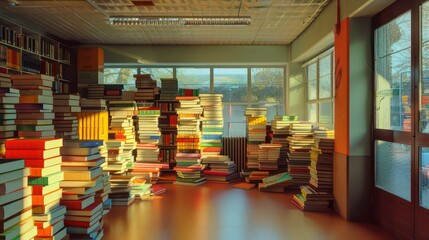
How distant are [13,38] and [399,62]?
20.1ft

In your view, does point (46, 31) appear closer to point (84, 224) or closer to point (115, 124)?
point (115, 124)

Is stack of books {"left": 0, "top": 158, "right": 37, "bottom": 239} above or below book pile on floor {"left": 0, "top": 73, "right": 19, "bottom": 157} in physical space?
below

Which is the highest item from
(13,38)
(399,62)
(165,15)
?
(165,15)

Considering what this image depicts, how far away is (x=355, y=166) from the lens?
16.5 ft

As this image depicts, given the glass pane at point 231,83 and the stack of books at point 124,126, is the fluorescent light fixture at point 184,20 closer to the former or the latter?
the stack of books at point 124,126

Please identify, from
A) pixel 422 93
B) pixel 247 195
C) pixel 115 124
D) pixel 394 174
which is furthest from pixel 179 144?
pixel 422 93

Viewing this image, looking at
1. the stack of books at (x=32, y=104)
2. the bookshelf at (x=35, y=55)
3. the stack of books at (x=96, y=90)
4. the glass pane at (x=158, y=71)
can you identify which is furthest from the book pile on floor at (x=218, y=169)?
the stack of books at (x=32, y=104)

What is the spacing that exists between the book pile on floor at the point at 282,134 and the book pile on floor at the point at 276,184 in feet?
2.40

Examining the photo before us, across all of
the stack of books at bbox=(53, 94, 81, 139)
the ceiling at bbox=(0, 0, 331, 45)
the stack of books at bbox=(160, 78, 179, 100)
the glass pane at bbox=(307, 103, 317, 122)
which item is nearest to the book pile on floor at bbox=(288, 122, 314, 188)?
the glass pane at bbox=(307, 103, 317, 122)

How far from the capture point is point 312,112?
8828 mm

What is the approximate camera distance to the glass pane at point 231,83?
32.1 feet

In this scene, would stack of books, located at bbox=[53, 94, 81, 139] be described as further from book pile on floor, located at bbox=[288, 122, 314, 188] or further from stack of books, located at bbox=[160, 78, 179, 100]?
book pile on floor, located at bbox=[288, 122, 314, 188]

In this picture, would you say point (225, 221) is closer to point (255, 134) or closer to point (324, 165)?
point (324, 165)

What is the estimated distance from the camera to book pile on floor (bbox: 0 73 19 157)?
13.6 ft
